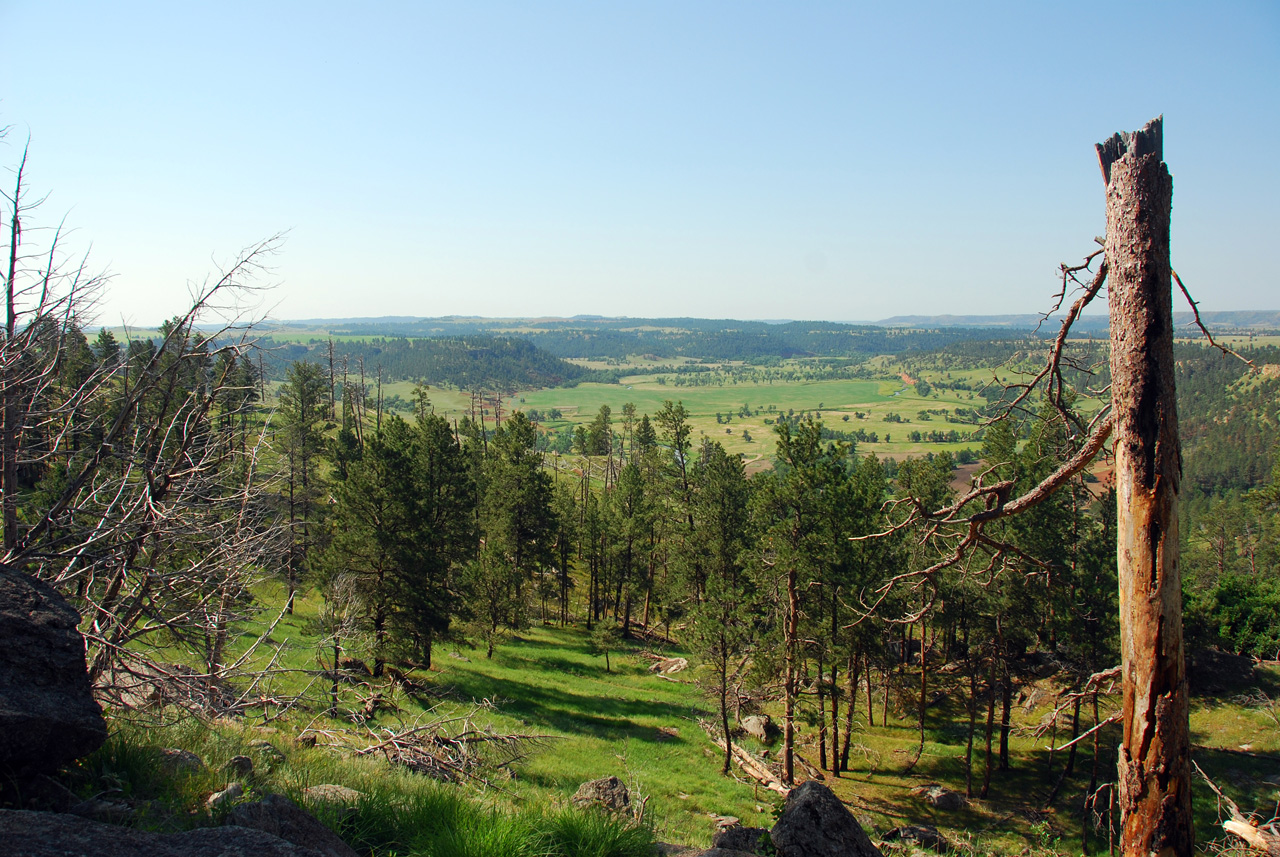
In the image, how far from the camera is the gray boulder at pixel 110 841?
3.04m

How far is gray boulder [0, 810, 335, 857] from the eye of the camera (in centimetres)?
304

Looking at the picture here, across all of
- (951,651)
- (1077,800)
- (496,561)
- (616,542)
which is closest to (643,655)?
(616,542)

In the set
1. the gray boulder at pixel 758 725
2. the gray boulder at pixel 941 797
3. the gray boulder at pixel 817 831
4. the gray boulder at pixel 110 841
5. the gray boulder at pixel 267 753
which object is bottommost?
the gray boulder at pixel 758 725

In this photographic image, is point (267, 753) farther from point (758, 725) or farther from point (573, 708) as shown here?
point (758, 725)

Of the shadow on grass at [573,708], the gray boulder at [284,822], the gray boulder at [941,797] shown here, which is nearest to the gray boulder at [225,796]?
the gray boulder at [284,822]

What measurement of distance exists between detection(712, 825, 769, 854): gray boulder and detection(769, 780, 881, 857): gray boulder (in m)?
0.49

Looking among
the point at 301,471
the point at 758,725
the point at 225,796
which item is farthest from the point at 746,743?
the point at 301,471

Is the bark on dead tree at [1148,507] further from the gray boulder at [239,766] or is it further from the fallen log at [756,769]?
the fallen log at [756,769]

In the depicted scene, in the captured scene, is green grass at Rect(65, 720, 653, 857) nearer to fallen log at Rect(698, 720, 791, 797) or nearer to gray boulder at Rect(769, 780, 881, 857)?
gray boulder at Rect(769, 780, 881, 857)

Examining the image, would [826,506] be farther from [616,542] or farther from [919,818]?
[616,542]

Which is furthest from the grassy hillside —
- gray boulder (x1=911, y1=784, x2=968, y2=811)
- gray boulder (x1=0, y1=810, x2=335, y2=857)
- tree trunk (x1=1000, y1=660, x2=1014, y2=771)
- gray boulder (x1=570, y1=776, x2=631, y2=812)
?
gray boulder (x1=0, y1=810, x2=335, y2=857)

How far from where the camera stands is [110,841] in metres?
3.28

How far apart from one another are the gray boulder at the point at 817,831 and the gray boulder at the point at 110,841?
4.99m

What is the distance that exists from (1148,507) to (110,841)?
6874 millimetres
